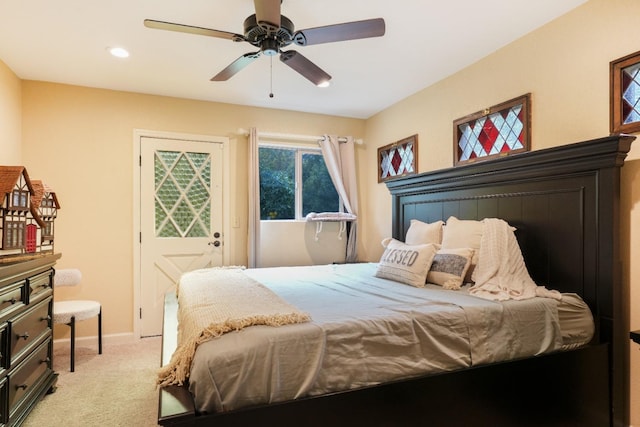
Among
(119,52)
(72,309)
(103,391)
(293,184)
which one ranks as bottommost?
(103,391)

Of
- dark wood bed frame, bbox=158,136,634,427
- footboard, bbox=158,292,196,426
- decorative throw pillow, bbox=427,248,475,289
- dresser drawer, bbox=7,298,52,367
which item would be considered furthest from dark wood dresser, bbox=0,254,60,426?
decorative throw pillow, bbox=427,248,475,289

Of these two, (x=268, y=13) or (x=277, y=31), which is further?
(x=277, y=31)

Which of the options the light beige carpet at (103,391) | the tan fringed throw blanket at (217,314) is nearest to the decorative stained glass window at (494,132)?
the tan fringed throw blanket at (217,314)

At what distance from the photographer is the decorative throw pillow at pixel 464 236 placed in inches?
97.5

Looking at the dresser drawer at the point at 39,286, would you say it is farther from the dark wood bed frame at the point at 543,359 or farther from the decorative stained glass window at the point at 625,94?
the decorative stained glass window at the point at 625,94

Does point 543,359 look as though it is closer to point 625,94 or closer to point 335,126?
point 625,94

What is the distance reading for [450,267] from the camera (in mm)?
2434

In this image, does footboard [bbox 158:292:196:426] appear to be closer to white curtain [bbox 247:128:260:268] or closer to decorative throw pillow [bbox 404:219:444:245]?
decorative throw pillow [bbox 404:219:444:245]

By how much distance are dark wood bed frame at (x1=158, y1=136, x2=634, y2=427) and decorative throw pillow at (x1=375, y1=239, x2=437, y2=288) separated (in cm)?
60

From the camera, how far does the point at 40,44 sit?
8.76 ft

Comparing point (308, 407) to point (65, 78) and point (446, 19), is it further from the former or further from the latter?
point (65, 78)

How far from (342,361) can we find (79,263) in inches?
126

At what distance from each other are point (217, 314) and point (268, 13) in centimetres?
146

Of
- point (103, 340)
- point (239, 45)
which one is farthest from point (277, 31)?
point (103, 340)
